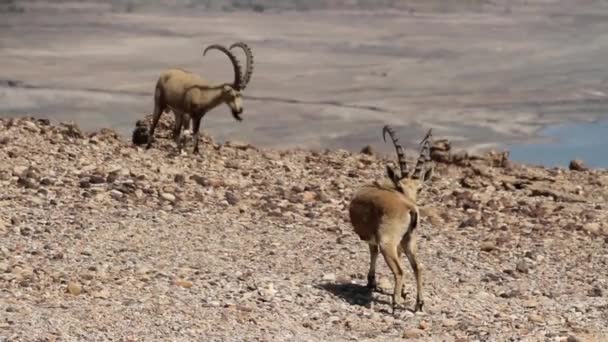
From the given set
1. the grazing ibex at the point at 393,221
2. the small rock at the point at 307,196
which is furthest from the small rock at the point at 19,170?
the grazing ibex at the point at 393,221

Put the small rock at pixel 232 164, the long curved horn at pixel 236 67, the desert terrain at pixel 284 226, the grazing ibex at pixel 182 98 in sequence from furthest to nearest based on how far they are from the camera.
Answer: the long curved horn at pixel 236 67 → the grazing ibex at pixel 182 98 → the small rock at pixel 232 164 → the desert terrain at pixel 284 226

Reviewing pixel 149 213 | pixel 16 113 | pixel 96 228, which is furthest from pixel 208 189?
pixel 16 113

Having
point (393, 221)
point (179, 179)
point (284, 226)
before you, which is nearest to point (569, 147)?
point (179, 179)

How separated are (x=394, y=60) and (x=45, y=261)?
34.9m

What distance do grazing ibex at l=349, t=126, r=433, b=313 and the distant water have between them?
537 inches

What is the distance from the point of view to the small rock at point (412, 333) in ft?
32.9

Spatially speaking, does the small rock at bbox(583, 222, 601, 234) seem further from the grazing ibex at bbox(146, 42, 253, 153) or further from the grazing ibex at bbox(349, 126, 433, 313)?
the grazing ibex at bbox(146, 42, 253, 153)

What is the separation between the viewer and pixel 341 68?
1661 inches

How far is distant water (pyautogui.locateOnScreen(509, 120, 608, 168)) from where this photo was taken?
25.3 metres

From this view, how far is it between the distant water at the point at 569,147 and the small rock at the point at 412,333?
1464cm

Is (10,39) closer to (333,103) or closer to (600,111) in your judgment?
(333,103)

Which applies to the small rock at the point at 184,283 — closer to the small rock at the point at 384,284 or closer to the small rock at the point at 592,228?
the small rock at the point at 384,284

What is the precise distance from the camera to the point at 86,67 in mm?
41250

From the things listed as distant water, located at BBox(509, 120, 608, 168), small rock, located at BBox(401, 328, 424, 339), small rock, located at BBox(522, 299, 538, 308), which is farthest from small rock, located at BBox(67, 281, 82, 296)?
distant water, located at BBox(509, 120, 608, 168)
